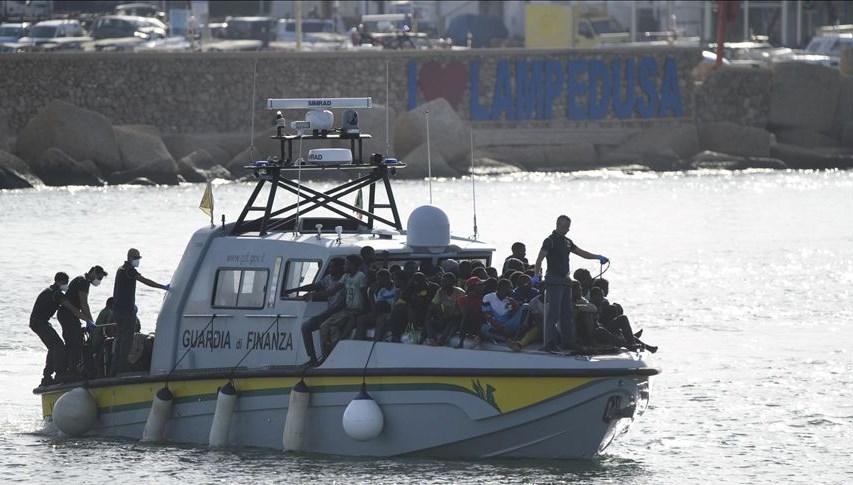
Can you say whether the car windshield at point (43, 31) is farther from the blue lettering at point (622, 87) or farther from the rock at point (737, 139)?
the rock at point (737, 139)

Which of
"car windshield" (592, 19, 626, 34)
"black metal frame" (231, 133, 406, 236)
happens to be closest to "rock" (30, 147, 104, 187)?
"car windshield" (592, 19, 626, 34)

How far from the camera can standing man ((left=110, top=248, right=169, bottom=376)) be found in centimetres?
1922

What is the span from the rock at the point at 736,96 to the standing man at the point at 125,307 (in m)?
41.0

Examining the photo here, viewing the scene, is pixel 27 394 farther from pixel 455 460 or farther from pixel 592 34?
pixel 592 34

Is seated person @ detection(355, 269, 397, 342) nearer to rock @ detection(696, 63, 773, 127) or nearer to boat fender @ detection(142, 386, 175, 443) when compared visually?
boat fender @ detection(142, 386, 175, 443)

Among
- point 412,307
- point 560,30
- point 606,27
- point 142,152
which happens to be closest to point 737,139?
point 560,30

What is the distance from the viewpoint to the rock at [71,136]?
50.1 m

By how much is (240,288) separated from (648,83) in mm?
41576

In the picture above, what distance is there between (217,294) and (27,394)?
5.14 metres

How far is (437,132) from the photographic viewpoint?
2103 inches

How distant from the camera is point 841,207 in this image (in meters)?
49.2

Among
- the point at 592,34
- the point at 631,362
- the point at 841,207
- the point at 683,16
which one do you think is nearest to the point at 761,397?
the point at 631,362

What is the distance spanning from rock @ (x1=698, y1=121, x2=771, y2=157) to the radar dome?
41554 mm

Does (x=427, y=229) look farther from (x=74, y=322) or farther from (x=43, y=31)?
(x=43, y=31)
